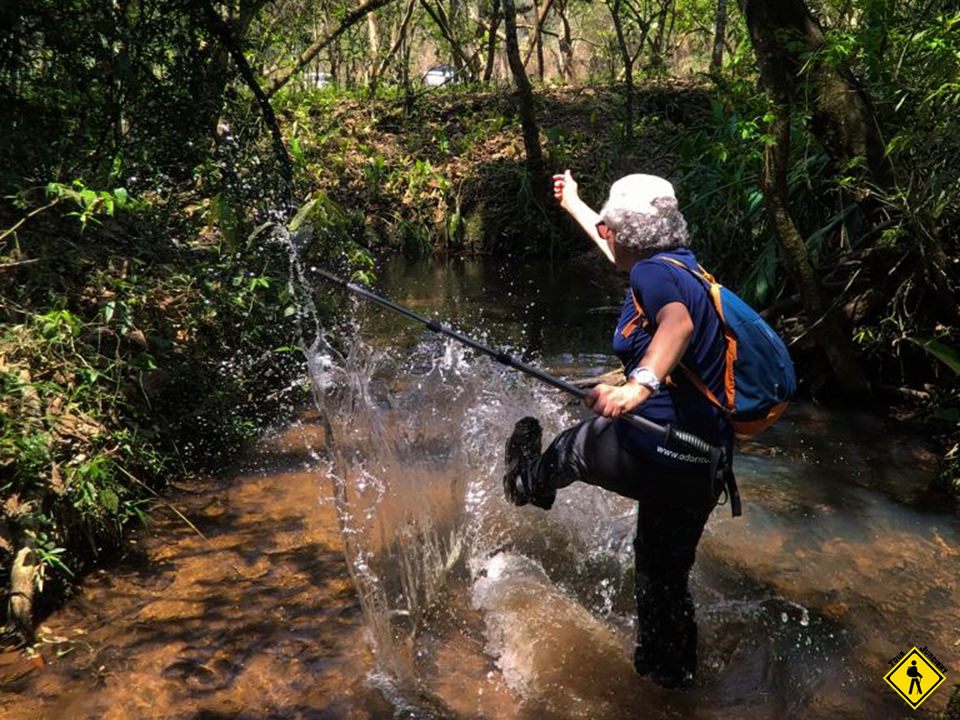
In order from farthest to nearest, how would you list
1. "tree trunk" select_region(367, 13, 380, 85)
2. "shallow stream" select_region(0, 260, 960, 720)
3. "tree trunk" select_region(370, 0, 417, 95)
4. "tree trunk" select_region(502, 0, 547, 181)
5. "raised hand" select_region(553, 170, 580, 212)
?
"tree trunk" select_region(367, 13, 380, 85), "tree trunk" select_region(370, 0, 417, 95), "tree trunk" select_region(502, 0, 547, 181), "raised hand" select_region(553, 170, 580, 212), "shallow stream" select_region(0, 260, 960, 720)

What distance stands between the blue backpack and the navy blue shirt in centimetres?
3

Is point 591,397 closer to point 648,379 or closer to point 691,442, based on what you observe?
point 648,379

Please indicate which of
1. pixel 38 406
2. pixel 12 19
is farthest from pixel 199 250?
pixel 38 406

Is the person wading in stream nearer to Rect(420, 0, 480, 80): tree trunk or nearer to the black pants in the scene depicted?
the black pants

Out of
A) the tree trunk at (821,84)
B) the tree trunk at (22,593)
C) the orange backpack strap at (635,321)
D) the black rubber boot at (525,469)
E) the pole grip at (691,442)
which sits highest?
the tree trunk at (821,84)

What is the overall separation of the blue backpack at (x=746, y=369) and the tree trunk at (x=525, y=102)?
9.66 meters

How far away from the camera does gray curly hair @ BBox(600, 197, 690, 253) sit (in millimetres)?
3139

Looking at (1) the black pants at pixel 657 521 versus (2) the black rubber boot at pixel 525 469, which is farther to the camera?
(2) the black rubber boot at pixel 525 469

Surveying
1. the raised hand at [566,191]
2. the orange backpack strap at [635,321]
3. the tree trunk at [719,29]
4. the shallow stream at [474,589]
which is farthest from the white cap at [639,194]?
the tree trunk at [719,29]

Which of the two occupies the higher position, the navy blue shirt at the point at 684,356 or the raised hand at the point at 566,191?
the raised hand at the point at 566,191

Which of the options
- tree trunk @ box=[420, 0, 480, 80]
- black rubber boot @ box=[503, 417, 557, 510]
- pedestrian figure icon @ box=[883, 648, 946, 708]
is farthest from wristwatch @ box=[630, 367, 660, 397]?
tree trunk @ box=[420, 0, 480, 80]

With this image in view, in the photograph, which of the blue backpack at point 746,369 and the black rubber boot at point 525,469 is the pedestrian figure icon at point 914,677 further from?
the black rubber boot at point 525,469

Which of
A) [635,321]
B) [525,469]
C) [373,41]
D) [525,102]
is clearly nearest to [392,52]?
[373,41]

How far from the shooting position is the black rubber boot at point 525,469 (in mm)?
3797
